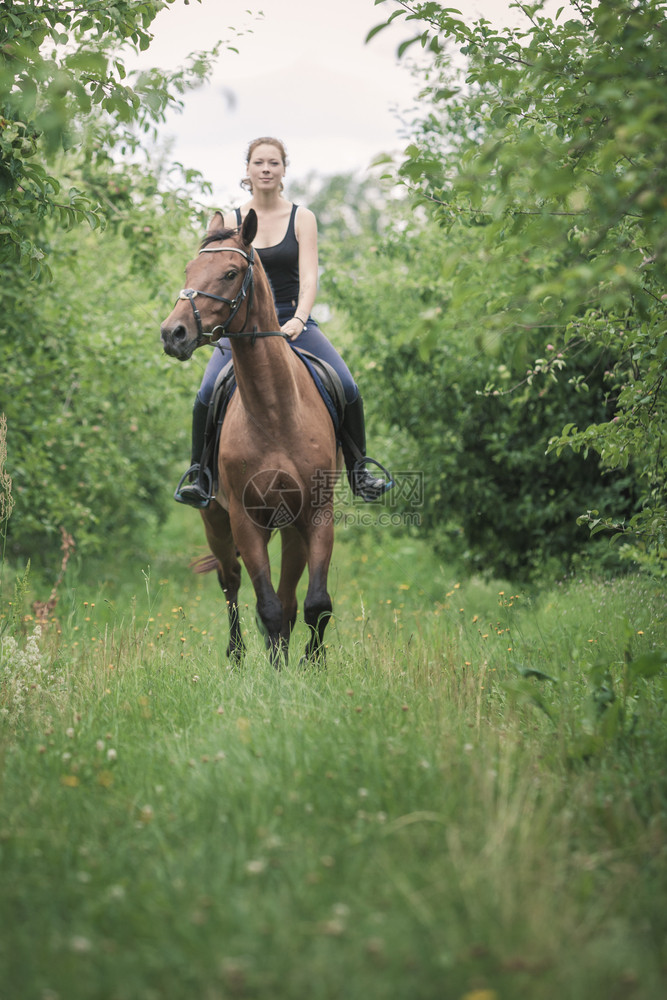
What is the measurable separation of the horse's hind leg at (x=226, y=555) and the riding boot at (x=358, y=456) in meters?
1.17

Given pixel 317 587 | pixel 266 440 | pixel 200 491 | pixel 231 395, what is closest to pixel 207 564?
pixel 200 491

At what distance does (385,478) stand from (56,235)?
7.61m

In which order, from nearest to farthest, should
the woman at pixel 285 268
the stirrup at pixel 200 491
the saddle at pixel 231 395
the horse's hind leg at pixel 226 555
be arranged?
1. the woman at pixel 285 268
2. the saddle at pixel 231 395
3. the stirrup at pixel 200 491
4. the horse's hind leg at pixel 226 555

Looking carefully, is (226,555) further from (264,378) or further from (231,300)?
(231,300)

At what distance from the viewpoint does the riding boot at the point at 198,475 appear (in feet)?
20.1

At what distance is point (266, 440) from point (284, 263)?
4.72ft

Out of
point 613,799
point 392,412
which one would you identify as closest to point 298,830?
point 613,799

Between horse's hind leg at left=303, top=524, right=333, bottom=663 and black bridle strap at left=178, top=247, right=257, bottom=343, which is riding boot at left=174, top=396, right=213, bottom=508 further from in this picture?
black bridle strap at left=178, top=247, right=257, bottom=343

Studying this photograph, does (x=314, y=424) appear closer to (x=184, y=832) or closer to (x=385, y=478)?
(x=385, y=478)

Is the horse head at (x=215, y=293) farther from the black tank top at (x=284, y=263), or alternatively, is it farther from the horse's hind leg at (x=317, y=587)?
the horse's hind leg at (x=317, y=587)

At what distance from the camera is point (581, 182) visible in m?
3.77

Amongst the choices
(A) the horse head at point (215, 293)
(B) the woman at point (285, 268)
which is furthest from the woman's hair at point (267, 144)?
(A) the horse head at point (215, 293)

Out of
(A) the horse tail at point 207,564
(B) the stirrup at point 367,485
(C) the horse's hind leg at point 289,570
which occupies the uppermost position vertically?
(B) the stirrup at point 367,485

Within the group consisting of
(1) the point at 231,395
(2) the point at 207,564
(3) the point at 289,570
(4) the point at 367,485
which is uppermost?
(1) the point at 231,395
